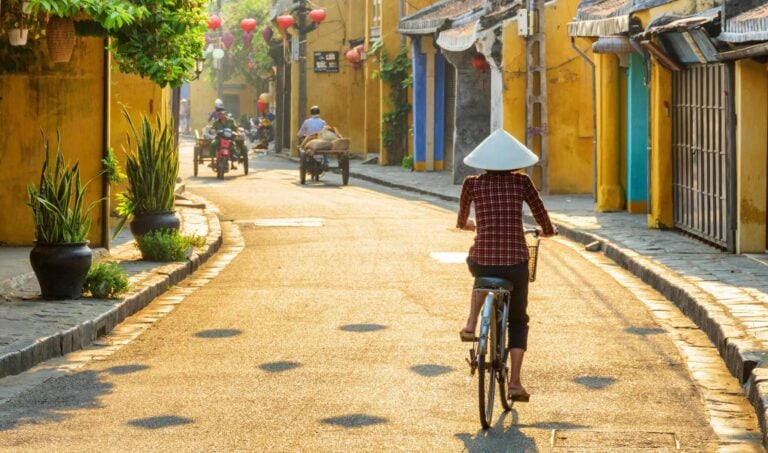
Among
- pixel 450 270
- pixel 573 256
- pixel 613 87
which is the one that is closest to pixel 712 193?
pixel 573 256

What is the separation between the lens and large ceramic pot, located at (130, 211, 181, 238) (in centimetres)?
1692

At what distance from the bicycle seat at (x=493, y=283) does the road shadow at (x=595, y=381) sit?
1.23 metres

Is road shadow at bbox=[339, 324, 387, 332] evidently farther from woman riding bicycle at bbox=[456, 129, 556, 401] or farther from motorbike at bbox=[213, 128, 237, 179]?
motorbike at bbox=[213, 128, 237, 179]

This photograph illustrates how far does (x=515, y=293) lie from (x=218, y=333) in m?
3.76

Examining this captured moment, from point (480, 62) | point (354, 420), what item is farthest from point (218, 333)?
point (480, 62)

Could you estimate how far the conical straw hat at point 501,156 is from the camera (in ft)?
29.3

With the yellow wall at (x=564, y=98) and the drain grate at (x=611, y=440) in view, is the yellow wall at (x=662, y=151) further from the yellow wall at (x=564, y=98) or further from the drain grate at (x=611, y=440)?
the drain grate at (x=611, y=440)

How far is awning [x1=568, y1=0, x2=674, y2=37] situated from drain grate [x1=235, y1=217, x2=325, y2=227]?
4.93m

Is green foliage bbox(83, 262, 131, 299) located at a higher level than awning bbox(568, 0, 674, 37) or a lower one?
lower

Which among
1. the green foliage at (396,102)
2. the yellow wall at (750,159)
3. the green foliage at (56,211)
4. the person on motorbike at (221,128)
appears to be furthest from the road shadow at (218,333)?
the green foliage at (396,102)

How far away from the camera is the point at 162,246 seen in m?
16.3

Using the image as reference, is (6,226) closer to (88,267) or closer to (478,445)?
(88,267)

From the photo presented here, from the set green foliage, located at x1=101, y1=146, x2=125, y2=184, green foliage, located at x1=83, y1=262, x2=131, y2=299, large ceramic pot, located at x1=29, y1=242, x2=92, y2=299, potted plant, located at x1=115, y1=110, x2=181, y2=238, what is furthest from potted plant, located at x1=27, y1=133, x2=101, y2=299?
potted plant, located at x1=115, y1=110, x2=181, y2=238

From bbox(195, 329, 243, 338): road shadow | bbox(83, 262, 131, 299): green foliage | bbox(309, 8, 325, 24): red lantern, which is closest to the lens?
bbox(195, 329, 243, 338): road shadow
